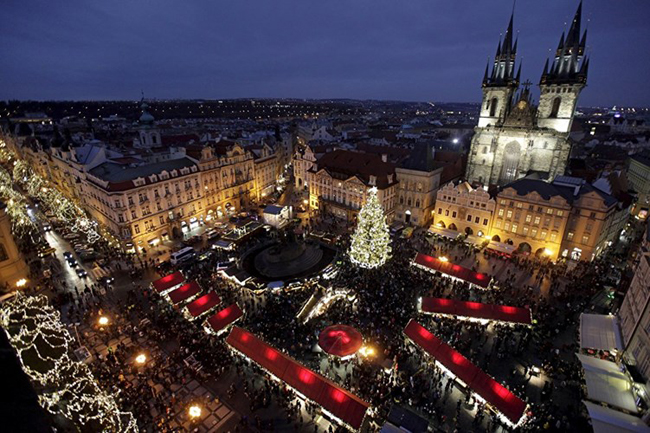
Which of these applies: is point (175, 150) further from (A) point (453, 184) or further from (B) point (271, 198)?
(A) point (453, 184)

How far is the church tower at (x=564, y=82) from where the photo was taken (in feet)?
168

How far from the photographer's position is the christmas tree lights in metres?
20.3

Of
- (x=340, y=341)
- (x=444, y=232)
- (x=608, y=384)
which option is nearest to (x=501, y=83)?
(x=444, y=232)

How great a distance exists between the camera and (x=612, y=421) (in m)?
21.0

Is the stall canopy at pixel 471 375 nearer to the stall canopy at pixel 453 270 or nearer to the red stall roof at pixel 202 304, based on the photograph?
the stall canopy at pixel 453 270

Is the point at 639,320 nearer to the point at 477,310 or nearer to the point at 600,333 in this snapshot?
the point at 600,333

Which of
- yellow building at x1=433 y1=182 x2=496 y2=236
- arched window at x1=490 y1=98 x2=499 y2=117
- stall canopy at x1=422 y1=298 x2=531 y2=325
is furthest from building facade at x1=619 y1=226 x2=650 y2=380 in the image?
arched window at x1=490 y1=98 x2=499 y2=117

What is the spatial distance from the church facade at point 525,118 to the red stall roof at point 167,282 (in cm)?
5559

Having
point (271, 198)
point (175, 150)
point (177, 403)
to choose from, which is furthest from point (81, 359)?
point (271, 198)

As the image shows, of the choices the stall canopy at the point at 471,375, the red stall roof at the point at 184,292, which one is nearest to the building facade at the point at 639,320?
the stall canopy at the point at 471,375

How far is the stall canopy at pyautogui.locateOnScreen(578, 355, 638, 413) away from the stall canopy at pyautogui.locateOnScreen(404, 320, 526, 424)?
21.5 feet

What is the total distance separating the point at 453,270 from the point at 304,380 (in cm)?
2341

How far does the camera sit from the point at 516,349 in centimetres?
2914

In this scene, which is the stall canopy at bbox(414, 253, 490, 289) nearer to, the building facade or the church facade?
the building facade
